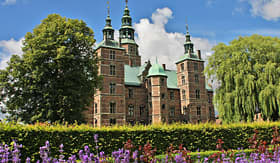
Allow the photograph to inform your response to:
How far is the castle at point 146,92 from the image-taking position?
115ft

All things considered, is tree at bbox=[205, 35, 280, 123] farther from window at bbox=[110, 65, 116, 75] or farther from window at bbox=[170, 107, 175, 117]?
window at bbox=[170, 107, 175, 117]

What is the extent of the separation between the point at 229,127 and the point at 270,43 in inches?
469

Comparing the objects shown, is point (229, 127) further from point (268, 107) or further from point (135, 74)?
point (135, 74)

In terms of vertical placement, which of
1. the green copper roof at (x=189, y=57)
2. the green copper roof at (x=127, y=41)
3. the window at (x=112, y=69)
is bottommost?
the window at (x=112, y=69)

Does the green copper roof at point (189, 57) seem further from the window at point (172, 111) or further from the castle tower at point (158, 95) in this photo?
the window at point (172, 111)

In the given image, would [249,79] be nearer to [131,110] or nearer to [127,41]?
[131,110]

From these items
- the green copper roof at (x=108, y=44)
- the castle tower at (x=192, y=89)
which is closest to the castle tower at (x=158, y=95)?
the castle tower at (x=192, y=89)

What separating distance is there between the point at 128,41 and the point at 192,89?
1930 centimetres

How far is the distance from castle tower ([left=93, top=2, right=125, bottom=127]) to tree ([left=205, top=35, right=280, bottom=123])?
14.5 meters

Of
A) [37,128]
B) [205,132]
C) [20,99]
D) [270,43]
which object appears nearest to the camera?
[37,128]

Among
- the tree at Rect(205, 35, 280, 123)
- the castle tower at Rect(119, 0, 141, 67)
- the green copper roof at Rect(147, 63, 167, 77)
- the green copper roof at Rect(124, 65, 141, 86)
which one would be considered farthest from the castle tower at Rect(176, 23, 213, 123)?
the tree at Rect(205, 35, 280, 123)

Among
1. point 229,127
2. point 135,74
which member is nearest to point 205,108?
point 135,74

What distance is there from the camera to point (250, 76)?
23.2 meters

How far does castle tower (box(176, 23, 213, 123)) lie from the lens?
140ft
